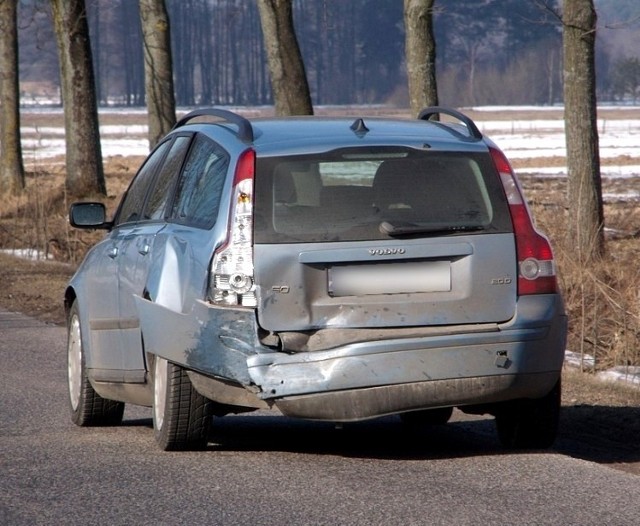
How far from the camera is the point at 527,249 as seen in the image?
691cm

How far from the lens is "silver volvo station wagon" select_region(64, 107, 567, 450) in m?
6.62

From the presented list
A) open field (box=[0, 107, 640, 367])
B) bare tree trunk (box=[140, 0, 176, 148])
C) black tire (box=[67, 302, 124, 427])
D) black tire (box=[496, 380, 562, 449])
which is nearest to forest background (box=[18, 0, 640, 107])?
open field (box=[0, 107, 640, 367])

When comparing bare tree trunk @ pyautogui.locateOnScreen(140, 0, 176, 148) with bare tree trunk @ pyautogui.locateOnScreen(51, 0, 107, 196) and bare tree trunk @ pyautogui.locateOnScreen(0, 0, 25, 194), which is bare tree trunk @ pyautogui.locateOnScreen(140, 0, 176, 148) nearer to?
bare tree trunk @ pyautogui.locateOnScreen(51, 0, 107, 196)

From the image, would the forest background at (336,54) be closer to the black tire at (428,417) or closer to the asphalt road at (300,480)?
the black tire at (428,417)

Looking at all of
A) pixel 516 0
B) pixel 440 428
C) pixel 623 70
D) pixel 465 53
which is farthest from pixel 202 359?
pixel 465 53

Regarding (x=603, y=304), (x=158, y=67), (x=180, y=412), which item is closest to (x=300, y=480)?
(x=180, y=412)

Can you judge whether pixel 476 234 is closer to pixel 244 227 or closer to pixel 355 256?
pixel 355 256

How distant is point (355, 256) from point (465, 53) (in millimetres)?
182686

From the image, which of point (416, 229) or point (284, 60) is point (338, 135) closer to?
point (416, 229)

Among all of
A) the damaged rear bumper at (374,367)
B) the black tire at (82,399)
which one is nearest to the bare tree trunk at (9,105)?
the black tire at (82,399)

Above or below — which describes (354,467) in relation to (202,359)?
below

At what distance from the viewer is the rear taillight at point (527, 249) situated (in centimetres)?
Answer: 689

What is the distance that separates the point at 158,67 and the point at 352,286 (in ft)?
64.3

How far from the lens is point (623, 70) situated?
515 ft
